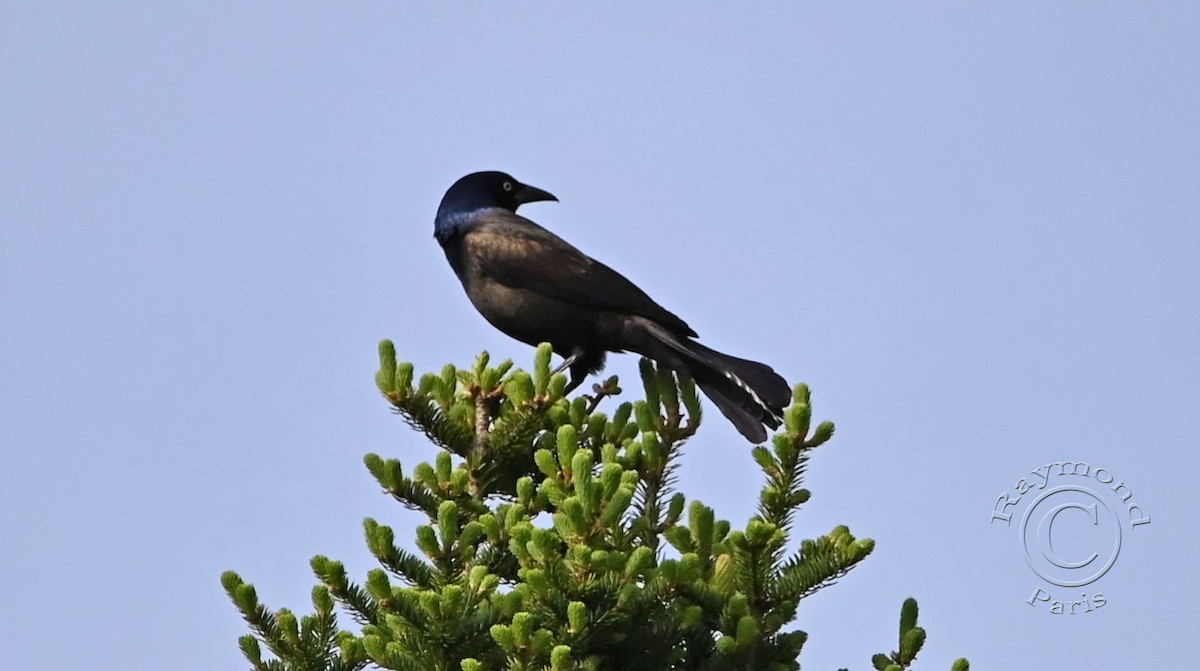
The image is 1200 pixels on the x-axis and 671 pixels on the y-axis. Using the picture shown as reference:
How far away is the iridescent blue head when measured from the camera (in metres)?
8.77

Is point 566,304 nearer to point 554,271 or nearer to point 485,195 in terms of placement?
point 554,271

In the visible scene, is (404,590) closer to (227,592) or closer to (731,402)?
(227,592)

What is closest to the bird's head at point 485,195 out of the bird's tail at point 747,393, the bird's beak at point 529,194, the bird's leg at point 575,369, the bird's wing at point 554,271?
the bird's beak at point 529,194

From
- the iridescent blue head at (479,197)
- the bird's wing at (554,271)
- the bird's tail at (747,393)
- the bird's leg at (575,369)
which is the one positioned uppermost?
the iridescent blue head at (479,197)

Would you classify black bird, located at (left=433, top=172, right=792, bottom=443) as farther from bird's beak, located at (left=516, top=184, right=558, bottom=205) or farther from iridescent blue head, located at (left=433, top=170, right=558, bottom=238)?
bird's beak, located at (left=516, top=184, right=558, bottom=205)

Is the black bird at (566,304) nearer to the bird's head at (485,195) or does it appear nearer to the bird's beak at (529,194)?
the bird's head at (485,195)

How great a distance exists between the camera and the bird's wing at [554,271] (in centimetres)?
771

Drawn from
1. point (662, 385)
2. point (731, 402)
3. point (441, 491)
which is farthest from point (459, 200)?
point (441, 491)

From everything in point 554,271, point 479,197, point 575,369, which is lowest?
point 575,369

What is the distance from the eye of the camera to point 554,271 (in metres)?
7.96

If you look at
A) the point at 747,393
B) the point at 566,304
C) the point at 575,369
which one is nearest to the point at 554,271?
the point at 566,304

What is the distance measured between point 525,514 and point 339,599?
2.28 ft

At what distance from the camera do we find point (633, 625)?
4.41m

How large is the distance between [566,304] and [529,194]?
196cm
